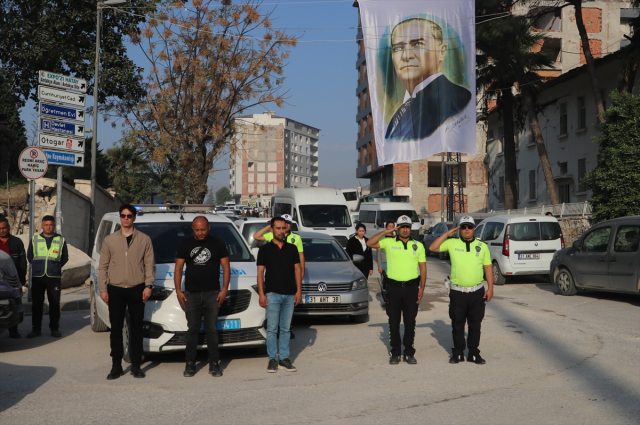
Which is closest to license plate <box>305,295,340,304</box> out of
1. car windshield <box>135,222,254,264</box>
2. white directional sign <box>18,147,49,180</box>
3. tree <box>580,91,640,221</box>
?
car windshield <box>135,222,254,264</box>

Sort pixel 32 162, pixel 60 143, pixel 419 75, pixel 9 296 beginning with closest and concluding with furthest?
pixel 9 296 < pixel 32 162 < pixel 60 143 < pixel 419 75

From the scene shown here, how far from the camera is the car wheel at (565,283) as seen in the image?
15.5 m

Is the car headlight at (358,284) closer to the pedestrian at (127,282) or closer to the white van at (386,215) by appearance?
the pedestrian at (127,282)

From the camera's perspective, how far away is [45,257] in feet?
34.0

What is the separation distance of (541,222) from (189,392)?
13.8 meters

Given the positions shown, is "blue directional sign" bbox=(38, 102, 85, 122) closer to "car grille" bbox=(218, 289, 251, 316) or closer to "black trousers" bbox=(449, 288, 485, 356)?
"car grille" bbox=(218, 289, 251, 316)

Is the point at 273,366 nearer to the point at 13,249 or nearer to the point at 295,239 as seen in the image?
the point at 295,239

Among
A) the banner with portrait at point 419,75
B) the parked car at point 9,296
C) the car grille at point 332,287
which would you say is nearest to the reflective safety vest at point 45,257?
the parked car at point 9,296

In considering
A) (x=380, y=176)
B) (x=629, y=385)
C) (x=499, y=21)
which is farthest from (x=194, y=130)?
(x=380, y=176)

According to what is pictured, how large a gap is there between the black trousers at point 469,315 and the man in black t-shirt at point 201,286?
276 centimetres

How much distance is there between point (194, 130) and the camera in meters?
29.2

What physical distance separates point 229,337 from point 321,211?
1564 centimetres

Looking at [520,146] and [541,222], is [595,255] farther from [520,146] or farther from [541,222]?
[520,146]

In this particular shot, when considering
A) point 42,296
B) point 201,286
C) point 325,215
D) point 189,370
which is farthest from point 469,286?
point 325,215
